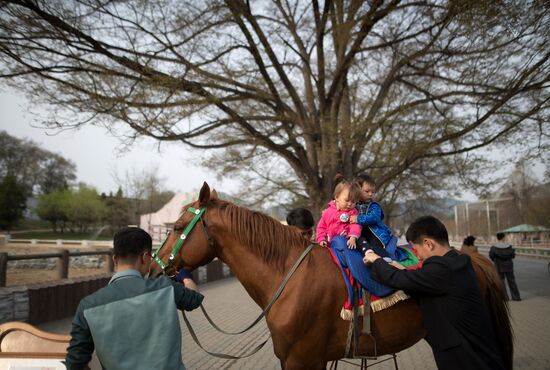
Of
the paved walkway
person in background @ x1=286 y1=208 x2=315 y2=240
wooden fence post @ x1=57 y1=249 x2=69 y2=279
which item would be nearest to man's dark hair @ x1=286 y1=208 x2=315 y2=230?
person in background @ x1=286 y1=208 x2=315 y2=240

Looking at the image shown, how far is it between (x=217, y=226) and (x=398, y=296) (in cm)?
162

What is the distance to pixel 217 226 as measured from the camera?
9.75ft

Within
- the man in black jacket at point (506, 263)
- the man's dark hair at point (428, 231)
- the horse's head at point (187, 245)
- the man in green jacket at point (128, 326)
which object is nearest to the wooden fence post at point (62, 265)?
the horse's head at point (187, 245)

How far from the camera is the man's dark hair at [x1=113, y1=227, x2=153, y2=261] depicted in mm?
2018

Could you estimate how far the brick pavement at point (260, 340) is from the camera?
5086 millimetres

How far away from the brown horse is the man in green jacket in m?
0.92

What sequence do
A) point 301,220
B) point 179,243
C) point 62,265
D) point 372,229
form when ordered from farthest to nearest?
point 62,265
point 301,220
point 372,229
point 179,243

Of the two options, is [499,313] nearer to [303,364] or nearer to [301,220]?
[303,364]

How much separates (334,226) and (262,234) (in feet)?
3.09

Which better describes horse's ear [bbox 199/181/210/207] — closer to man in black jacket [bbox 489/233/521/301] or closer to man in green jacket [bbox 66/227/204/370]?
man in green jacket [bbox 66/227/204/370]

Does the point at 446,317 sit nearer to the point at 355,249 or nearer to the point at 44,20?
the point at 355,249

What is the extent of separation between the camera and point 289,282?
2.75 meters

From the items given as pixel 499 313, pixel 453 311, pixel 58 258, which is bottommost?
pixel 58 258

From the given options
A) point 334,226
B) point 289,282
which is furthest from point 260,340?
point 289,282
